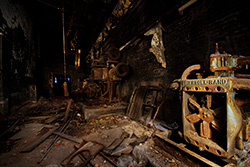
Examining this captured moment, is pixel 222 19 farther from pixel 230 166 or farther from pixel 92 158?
pixel 92 158

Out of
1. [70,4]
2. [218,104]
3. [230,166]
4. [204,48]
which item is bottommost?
[230,166]

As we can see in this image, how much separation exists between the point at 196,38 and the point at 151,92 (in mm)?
2474

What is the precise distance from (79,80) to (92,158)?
526 inches

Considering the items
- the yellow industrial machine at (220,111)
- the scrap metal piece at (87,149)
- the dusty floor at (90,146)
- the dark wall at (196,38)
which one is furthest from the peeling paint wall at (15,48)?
the yellow industrial machine at (220,111)

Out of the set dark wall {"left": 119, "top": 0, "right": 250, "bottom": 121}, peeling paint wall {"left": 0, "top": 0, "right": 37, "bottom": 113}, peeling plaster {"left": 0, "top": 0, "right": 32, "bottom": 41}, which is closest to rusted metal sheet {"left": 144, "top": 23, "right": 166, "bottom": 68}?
dark wall {"left": 119, "top": 0, "right": 250, "bottom": 121}

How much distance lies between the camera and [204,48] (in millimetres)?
2883

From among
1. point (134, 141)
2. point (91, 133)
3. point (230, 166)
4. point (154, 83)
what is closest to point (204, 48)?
point (154, 83)

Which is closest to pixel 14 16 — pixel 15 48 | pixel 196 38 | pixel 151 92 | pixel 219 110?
pixel 15 48

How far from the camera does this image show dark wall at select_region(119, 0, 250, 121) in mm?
2244

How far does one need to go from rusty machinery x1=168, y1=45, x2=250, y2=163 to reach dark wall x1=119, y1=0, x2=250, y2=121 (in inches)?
11.5

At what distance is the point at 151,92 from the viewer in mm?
4594

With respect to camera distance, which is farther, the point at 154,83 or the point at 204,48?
the point at 154,83

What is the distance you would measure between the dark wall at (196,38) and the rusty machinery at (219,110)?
0.29 m

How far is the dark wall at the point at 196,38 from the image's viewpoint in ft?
7.36
